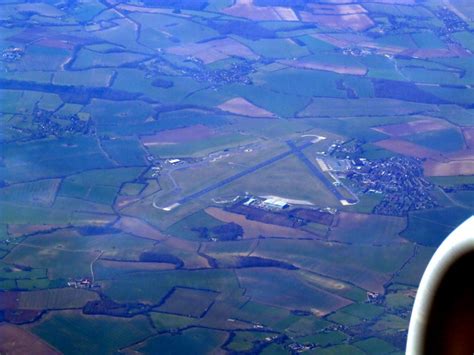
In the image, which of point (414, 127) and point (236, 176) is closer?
point (236, 176)

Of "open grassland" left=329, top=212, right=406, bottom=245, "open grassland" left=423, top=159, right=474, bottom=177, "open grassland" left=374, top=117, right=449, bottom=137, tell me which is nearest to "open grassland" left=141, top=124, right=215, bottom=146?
"open grassland" left=374, top=117, right=449, bottom=137

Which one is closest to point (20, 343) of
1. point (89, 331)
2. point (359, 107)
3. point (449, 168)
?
point (89, 331)

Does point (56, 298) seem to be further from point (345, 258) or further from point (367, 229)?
point (367, 229)

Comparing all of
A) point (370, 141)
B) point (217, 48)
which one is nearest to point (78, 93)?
point (217, 48)

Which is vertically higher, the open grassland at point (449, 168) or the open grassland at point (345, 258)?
the open grassland at point (345, 258)

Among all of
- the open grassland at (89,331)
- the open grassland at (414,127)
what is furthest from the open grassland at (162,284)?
the open grassland at (414,127)

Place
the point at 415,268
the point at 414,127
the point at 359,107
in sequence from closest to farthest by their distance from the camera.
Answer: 1. the point at 415,268
2. the point at 414,127
3. the point at 359,107

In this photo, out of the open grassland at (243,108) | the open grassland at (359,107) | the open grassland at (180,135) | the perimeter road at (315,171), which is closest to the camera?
the perimeter road at (315,171)

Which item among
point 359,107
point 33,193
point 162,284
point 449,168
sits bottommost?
point 359,107

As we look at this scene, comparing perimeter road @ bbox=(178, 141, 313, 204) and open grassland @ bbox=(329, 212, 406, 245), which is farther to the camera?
perimeter road @ bbox=(178, 141, 313, 204)

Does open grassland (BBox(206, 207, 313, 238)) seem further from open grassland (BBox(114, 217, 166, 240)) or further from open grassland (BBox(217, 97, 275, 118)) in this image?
open grassland (BBox(217, 97, 275, 118))

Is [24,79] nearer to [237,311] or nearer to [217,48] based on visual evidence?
[217,48]

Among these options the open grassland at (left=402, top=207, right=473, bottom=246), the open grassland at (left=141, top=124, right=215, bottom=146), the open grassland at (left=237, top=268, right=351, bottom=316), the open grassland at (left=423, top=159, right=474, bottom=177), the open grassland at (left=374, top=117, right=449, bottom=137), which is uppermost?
the open grassland at (left=237, top=268, right=351, bottom=316)

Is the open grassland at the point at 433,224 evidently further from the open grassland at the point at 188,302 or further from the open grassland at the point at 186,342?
the open grassland at the point at 186,342
